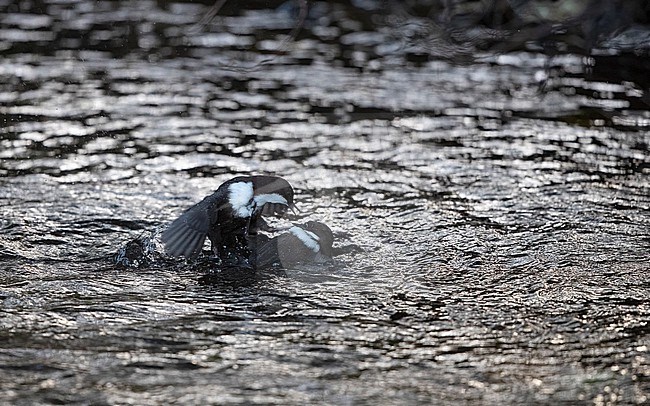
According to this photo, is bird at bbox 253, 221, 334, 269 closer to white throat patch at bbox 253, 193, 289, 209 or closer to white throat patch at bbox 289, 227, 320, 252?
white throat patch at bbox 289, 227, 320, 252

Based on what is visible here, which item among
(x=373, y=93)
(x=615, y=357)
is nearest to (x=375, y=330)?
(x=615, y=357)

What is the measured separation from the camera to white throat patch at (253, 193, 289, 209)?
22.6 ft

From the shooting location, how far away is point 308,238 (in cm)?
688

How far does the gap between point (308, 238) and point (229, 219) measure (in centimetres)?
52

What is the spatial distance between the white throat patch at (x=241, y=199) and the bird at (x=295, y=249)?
0.29 meters

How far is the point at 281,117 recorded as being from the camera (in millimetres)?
10062

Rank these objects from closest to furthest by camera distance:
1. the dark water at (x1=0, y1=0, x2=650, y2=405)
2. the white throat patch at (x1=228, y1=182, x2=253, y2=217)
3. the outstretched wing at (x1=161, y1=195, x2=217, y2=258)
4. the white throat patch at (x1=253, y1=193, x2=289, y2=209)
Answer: the dark water at (x1=0, y1=0, x2=650, y2=405) < the outstretched wing at (x1=161, y1=195, x2=217, y2=258) < the white throat patch at (x1=228, y1=182, x2=253, y2=217) < the white throat patch at (x1=253, y1=193, x2=289, y2=209)

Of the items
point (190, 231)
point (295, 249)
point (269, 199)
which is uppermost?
point (269, 199)

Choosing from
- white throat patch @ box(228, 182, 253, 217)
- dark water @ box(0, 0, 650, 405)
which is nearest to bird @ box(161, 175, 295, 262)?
white throat patch @ box(228, 182, 253, 217)

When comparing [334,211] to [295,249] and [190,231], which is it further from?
[190,231]

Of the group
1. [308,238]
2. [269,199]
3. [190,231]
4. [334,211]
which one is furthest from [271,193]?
[334,211]

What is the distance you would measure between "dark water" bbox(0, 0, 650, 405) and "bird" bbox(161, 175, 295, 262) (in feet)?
0.77

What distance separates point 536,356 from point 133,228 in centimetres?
321

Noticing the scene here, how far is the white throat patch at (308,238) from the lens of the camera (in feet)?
22.4
